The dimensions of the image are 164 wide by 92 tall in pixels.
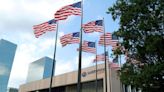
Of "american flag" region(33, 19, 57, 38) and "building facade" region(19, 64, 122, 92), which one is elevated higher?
"building facade" region(19, 64, 122, 92)

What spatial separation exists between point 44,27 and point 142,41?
8.81 meters

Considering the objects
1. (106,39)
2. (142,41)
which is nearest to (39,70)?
(106,39)

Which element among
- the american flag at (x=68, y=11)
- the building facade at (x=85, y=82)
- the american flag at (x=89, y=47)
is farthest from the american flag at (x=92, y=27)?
the building facade at (x=85, y=82)

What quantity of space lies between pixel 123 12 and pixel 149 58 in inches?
174

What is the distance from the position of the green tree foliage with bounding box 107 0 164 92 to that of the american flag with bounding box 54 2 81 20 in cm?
324

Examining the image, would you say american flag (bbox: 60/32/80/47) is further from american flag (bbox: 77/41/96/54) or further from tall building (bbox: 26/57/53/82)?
tall building (bbox: 26/57/53/82)

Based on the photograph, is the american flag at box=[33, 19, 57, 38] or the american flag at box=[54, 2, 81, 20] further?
the american flag at box=[33, 19, 57, 38]

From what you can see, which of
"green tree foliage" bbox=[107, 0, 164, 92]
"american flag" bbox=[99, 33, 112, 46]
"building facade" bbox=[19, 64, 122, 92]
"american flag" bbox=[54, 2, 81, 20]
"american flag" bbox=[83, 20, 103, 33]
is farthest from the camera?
"building facade" bbox=[19, 64, 122, 92]

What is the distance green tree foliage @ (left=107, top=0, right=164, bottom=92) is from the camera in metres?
24.4

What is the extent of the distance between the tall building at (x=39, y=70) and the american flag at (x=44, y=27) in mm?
151059

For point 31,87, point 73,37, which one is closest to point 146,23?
point 73,37

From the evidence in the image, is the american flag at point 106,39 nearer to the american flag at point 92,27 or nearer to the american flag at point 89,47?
the american flag at point 89,47

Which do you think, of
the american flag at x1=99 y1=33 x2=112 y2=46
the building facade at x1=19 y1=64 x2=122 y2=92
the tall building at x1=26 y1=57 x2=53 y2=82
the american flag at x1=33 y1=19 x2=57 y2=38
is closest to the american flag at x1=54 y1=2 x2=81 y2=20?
the american flag at x1=33 y1=19 x2=57 y2=38

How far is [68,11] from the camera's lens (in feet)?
89.7
